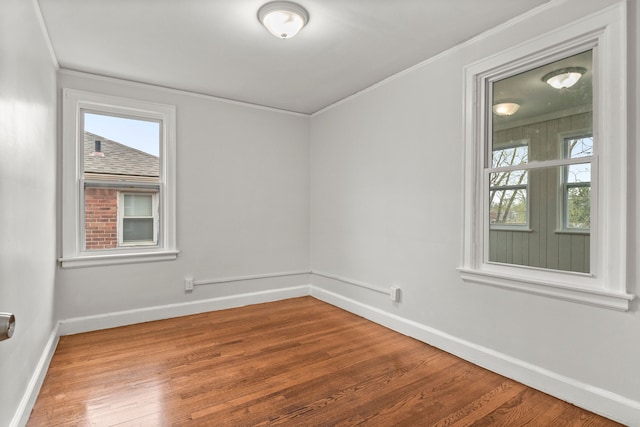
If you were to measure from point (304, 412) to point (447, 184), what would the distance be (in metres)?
2.02

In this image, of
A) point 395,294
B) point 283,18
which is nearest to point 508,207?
point 395,294

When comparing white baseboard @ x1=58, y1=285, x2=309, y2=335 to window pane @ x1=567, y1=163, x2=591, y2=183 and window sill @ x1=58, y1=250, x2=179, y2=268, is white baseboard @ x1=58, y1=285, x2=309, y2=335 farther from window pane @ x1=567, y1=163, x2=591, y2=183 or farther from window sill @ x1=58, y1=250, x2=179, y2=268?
window pane @ x1=567, y1=163, x2=591, y2=183

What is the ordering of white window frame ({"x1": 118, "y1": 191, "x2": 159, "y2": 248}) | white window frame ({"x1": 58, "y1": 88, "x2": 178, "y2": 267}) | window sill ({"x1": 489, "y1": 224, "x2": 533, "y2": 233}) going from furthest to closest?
white window frame ({"x1": 118, "y1": 191, "x2": 159, "y2": 248})
white window frame ({"x1": 58, "y1": 88, "x2": 178, "y2": 267})
window sill ({"x1": 489, "y1": 224, "x2": 533, "y2": 233})

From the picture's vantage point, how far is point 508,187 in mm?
2488

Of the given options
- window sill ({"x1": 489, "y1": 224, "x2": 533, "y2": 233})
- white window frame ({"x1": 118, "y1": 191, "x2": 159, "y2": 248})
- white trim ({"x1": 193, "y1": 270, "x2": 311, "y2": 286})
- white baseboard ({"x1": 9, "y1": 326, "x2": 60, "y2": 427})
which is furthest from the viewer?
white trim ({"x1": 193, "y1": 270, "x2": 311, "y2": 286})

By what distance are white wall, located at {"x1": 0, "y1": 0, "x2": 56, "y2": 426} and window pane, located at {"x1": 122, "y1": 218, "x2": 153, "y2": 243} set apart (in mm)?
823

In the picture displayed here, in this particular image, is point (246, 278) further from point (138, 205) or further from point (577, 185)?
point (577, 185)

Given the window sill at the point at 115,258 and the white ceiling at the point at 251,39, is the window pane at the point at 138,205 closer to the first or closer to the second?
the window sill at the point at 115,258

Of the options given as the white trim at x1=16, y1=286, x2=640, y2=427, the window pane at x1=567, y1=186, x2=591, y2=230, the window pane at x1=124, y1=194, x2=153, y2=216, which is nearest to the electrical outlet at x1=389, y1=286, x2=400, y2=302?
the white trim at x1=16, y1=286, x2=640, y2=427

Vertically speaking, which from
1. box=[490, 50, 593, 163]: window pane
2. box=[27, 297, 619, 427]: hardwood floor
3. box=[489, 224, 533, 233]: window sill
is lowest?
box=[27, 297, 619, 427]: hardwood floor

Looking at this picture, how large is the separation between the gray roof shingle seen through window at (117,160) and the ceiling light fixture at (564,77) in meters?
3.65

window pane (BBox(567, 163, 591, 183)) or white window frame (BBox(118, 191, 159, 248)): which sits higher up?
window pane (BBox(567, 163, 591, 183))

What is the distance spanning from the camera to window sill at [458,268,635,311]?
1881 millimetres

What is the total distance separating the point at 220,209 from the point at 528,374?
3.32 m
